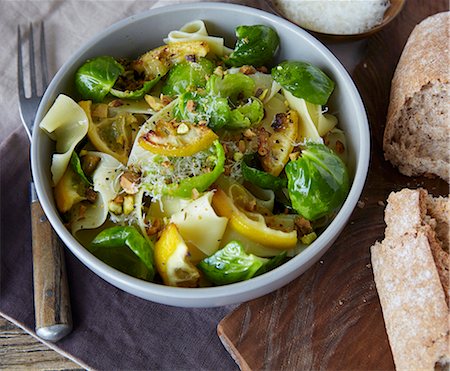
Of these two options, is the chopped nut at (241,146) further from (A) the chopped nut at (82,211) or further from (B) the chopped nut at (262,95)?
(A) the chopped nut at (82,211)

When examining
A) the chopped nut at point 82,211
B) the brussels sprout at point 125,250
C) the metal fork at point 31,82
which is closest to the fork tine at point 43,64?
the metal fork at point 31,82

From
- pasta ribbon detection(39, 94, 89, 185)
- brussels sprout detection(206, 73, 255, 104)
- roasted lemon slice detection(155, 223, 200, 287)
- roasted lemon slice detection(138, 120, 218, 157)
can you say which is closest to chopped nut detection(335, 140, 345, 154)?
brussels sprout detection(206, 73, 255, 104)

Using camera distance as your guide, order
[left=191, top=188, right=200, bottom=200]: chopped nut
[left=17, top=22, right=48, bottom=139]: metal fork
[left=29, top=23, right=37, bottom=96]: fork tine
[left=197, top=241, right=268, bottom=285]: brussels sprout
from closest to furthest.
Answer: [left=197, top=241, right=268, bottom=285]: brussels sprout → [left=191, top=188, right=200, bottom=200]: chopped nut → [left=17, top=22, right=48, bottom=139]: metal fork → [left=29, top=23, right=37, bottom=96]: fork tine

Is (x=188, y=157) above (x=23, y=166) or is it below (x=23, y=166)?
above

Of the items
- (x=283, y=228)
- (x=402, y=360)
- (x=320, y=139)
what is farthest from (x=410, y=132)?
(x=402, y=360)

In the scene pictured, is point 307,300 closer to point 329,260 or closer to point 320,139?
point 329,260

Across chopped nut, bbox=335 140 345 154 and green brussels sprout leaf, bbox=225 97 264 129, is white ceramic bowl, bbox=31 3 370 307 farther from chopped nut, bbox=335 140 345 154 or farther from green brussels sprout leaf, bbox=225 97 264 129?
green brussels sprout leaf, bbox=225 97 264 129

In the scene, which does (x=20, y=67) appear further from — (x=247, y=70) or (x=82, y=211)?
(x=247, y=70)
